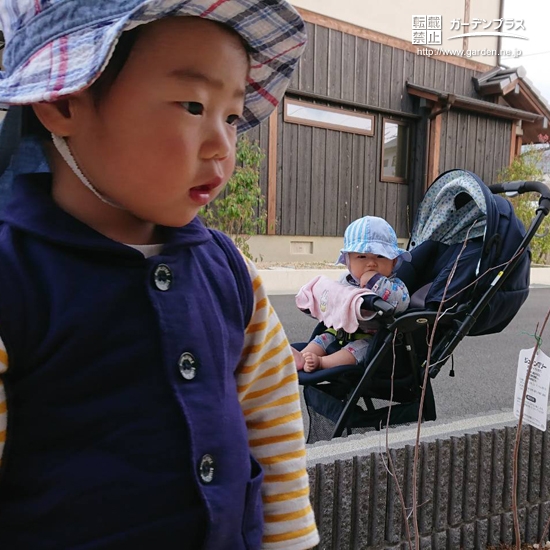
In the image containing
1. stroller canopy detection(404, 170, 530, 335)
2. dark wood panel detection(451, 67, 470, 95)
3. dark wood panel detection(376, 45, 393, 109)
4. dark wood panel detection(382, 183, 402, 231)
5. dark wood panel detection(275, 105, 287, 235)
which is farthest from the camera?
dark wood panel detection(451, 67, 470, 95)

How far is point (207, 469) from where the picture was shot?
0.82 meters

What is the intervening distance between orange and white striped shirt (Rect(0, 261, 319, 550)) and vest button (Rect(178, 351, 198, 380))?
0.65 ft

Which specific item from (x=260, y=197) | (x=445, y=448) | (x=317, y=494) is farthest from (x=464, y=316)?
(x=260, y=197)

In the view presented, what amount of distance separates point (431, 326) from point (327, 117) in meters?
8.10

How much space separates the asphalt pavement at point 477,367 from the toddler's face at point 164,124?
2217 mm

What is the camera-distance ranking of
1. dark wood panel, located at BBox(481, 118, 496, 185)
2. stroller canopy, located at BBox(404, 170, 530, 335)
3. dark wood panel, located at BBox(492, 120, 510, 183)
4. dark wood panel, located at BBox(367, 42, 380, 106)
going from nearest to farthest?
stroller canopy, located at BBox(404, 170, 530, 335)
dark wood panel, located at BBox(367, 42, 380, 106)
dark wood panel, located at BBox(481, 118, 496, 185)
dark wood panel, located at BBox(492, 120, 510, 183)

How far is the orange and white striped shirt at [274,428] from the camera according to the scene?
101 centimetres

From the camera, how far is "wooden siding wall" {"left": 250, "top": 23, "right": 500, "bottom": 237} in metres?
9.46

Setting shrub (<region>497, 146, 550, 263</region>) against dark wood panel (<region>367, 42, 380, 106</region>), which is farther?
shrub (<region>497, 146, 550, 263</region>)

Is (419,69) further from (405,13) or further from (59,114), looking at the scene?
(59,114)

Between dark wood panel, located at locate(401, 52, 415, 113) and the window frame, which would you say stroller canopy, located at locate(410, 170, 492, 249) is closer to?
the window frame

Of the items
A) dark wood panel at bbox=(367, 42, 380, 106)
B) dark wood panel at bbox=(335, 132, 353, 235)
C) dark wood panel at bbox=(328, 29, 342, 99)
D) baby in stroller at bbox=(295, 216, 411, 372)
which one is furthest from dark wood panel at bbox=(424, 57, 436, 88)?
baby in stroller at bbox=(295, 216, 411, 372)

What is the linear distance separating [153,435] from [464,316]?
193 centimetres

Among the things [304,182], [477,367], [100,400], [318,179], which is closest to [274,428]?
[100,400]
